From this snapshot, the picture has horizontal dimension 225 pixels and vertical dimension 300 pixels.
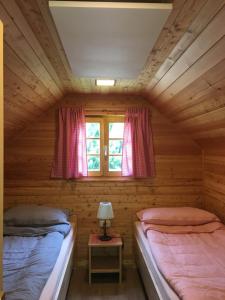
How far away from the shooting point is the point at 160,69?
2230 mm

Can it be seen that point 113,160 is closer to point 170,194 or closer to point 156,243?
point 170,194

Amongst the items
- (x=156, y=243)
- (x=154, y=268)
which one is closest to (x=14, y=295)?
(x=154, y=268)

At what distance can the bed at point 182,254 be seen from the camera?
1.68 meters

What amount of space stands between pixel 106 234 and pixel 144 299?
914 millimetres

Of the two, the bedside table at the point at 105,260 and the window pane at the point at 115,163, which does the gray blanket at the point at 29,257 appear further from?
the window pane at the point at 115,163

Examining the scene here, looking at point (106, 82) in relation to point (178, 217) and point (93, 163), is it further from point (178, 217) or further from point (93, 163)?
point (178, 217)

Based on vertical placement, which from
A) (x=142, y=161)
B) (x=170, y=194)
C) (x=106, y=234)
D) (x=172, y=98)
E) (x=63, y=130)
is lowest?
(x=106, y=234)

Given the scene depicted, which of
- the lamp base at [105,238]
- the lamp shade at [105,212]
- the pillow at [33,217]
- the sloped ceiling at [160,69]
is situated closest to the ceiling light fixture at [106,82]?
the sloped ceiling at [160,69]

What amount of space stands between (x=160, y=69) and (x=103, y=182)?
1807 millimetres

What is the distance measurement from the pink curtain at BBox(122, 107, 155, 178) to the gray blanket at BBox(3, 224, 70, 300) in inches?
44.1

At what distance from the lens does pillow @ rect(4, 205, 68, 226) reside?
2.97 metres

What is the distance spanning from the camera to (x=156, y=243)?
250cm

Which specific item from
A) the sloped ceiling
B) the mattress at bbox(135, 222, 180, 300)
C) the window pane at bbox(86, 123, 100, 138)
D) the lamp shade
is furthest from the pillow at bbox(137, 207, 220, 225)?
the window pane at bbox(86, 123, 100, 138)

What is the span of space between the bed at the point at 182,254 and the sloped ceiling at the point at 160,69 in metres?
0.96
